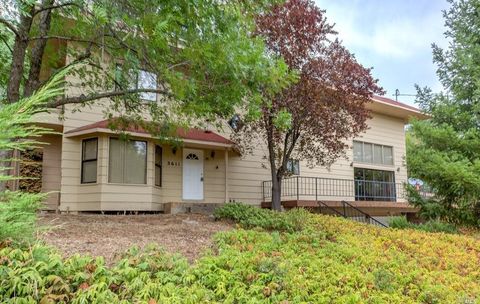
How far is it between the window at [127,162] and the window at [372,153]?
9.78 m

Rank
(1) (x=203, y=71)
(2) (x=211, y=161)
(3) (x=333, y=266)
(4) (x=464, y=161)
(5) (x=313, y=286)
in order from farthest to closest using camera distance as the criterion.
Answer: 1. (2) (x=211, y=161)
2. (4) (x=464, y=161)
3. (1) (x=203, y=71)
4. (3) (x=333, y=266)
5. (5) (x=313, y=286)

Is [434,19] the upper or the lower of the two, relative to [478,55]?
upper

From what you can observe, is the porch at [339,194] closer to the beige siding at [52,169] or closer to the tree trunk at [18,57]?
the beige siding at [52,169]

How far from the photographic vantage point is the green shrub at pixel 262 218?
7.91 metres

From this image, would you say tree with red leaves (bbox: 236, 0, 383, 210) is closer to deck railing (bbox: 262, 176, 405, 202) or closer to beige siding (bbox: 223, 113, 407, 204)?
beige siding (bbox: 223, 113, 407, 204)

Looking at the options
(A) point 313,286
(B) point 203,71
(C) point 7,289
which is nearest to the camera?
(C) point 7,289

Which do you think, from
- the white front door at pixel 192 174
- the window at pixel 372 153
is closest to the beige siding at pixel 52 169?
the white front door at pixel 192 174

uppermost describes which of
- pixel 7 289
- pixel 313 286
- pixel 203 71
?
pixel 203 71

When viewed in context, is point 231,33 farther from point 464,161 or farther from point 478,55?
point 478,55

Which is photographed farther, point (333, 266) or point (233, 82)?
point (233, 82)

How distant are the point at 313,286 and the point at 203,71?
397 centimetres

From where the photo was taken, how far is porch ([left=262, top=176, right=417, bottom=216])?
14.8m

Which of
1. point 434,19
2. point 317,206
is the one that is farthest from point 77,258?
point 434,19

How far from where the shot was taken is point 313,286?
174 inches
